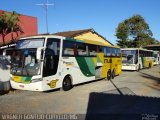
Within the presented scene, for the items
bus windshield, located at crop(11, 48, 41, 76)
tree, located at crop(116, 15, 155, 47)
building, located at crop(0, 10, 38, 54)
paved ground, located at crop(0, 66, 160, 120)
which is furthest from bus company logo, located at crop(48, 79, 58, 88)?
tree, located at crop(116, 15, 155, 47)

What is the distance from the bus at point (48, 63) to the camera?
40.9 ft

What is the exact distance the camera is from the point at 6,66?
47.0ft

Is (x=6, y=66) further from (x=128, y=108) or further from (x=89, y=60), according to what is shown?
(x=128, y=108)

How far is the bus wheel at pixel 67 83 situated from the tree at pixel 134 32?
4722 centimetres

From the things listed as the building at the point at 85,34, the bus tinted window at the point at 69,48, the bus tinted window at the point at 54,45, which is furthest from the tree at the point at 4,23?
the bus tinted window at the point at 54,45

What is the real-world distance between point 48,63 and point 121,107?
14.7 feet

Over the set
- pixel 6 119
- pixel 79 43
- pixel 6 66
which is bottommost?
pixel 6 119

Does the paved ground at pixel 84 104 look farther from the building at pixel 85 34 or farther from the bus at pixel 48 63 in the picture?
the building at pixel 85 34

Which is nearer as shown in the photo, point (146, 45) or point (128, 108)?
point (128, 108)

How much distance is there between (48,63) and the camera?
42.2 feet

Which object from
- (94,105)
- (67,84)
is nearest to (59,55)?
(67,84)

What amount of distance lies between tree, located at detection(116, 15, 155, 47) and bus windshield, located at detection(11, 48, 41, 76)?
4967 cm

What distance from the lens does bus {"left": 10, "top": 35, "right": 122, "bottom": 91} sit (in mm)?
12477

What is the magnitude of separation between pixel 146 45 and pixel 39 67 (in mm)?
51426
